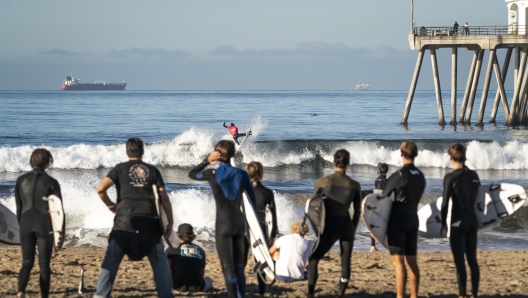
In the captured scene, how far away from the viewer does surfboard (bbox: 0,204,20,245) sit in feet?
20.4

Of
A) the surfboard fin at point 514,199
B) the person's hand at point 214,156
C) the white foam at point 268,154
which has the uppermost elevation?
the white foam at point 268,154

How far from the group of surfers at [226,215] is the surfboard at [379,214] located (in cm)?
5

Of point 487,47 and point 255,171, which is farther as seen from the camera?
point 487,47

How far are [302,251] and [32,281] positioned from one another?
2.78 metres

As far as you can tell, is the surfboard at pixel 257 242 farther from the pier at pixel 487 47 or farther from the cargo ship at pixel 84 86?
the cargo ship at pixel 84 86

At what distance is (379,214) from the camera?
594 cm

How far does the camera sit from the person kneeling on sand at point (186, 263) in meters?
6.45

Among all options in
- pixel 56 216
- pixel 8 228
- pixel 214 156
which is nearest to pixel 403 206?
pixel 214 156

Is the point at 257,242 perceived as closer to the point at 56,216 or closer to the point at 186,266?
the point at 186,266

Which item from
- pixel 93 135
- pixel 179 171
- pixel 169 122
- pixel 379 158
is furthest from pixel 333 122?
pixel 179 171

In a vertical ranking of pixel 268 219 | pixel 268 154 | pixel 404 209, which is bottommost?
pixel 268 219

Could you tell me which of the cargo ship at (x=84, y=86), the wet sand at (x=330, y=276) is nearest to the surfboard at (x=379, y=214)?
the wet sand at (x=330, y=276)

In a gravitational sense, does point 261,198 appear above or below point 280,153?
below

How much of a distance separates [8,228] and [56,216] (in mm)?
949
